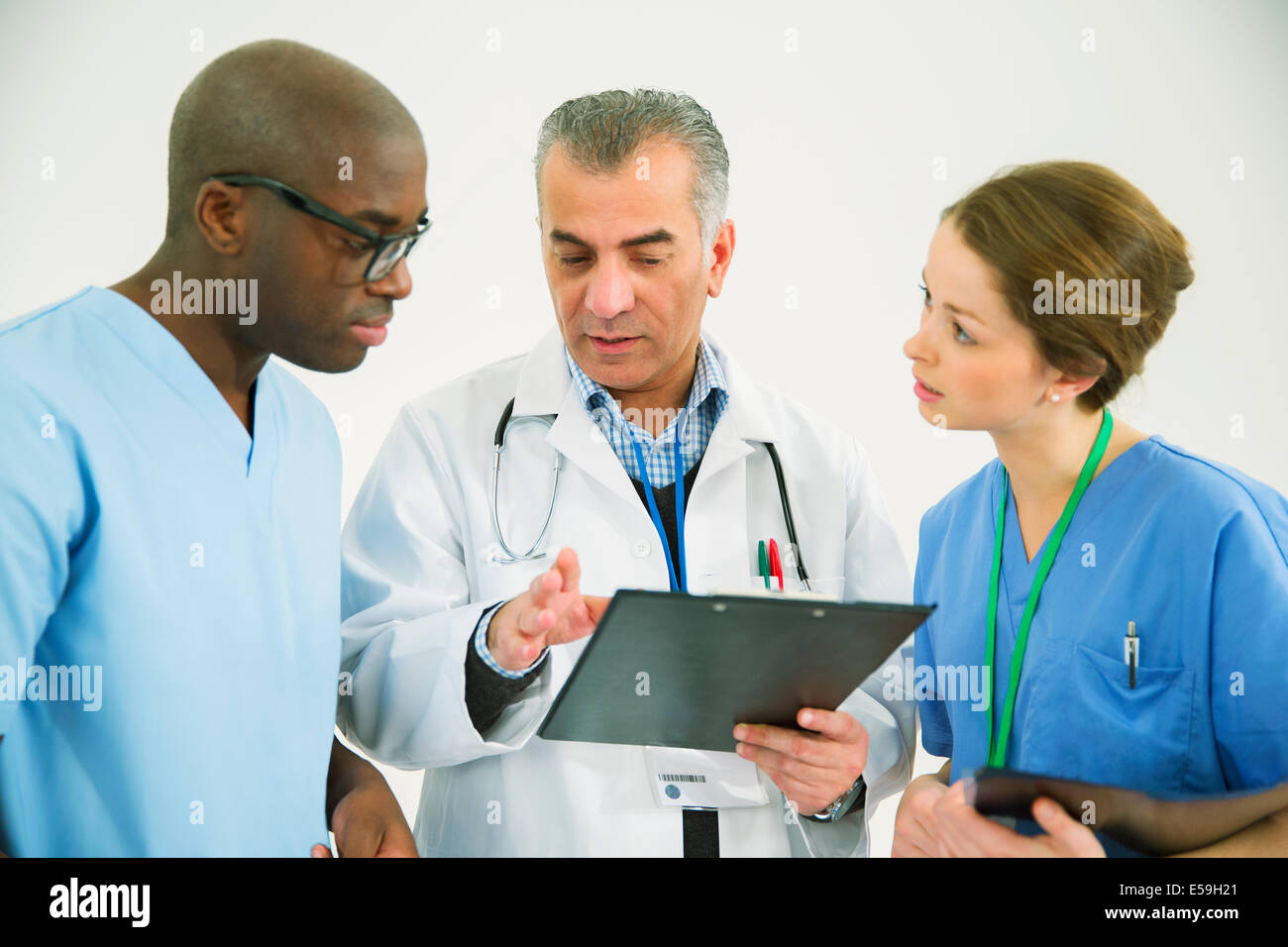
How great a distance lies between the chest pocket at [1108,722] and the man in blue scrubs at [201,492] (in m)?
0.88

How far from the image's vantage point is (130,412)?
1243 millimetres

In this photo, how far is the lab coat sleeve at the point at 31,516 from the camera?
1.08 meters

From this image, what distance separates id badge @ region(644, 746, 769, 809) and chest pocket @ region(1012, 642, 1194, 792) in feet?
1.44

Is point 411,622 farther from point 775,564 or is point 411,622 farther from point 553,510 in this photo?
point 775,564

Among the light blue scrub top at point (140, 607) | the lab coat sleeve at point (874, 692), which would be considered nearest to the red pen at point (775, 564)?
the lab coat sleeve at point (874, 692)

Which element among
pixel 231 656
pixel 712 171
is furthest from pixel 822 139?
pixel 231 656

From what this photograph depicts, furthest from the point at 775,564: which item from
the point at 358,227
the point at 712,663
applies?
the point at 358,227

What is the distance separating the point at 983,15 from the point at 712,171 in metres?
1.26

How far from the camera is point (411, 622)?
65.5 inches

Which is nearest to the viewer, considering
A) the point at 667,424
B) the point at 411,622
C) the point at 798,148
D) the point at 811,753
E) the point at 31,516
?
the point at 31,516

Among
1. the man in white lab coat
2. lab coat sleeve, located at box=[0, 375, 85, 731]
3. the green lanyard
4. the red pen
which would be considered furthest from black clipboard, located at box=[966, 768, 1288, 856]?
lab coat sleeve, located at box=[0, 375, 85, 731]

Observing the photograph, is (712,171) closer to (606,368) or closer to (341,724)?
(606,368)

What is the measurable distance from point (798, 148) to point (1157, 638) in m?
1.70

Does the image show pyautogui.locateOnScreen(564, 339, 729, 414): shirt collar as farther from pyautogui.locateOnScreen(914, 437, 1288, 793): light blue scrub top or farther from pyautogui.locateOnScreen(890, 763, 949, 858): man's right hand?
pyautogui.locateOnScreen(890, 763, 949, 858): man's right hand
